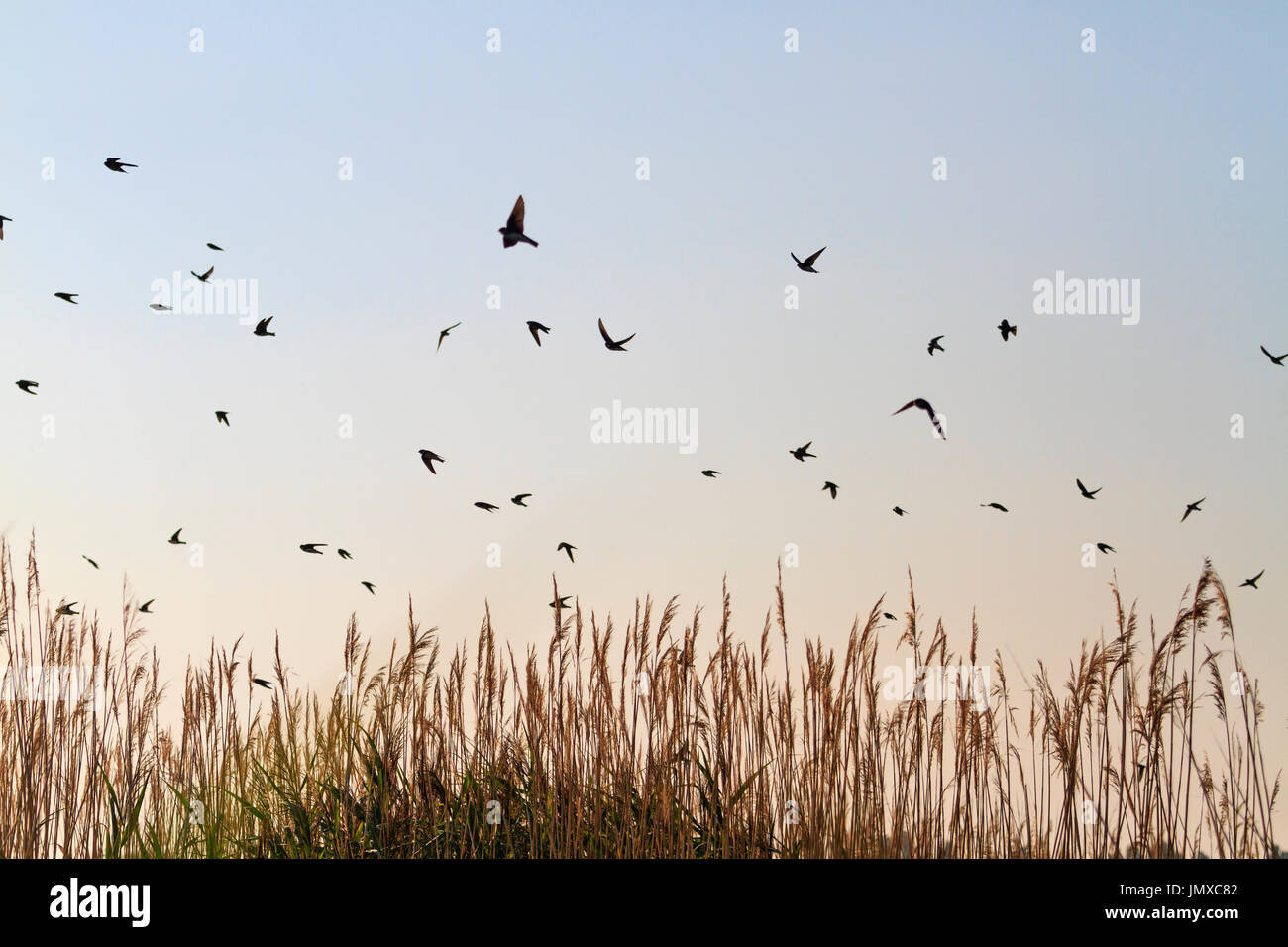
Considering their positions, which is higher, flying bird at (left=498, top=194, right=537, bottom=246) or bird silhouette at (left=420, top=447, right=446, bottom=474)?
flying bird at (left=498, top=194, right=537, bottom=246)

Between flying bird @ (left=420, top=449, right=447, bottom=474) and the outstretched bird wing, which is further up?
the outstretched bird wing

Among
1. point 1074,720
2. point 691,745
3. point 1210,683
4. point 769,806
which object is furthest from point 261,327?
point 1210,683

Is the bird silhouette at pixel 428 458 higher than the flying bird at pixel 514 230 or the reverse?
the reverse

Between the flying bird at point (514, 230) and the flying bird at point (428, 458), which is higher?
the flying bird at point (514, 230)

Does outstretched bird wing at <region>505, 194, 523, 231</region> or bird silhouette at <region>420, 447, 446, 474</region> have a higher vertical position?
outstretched bird wing at <region>505, 194, 523, 231</region>

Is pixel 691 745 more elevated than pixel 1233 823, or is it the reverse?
pixel 691 745

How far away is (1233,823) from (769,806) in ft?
5.78

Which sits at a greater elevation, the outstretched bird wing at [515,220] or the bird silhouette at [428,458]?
the outstretched bird wing at [515,220]
